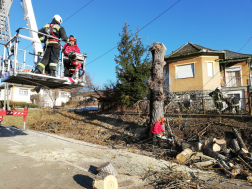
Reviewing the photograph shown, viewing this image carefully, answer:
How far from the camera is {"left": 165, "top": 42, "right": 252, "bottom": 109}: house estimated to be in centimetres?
1602

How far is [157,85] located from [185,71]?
10.5 m

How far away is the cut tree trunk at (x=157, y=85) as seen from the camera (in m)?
7.74

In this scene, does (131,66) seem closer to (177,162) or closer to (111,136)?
(111,136)

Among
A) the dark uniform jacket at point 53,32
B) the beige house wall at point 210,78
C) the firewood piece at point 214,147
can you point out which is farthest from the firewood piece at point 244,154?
the beige house wall at point 210,78

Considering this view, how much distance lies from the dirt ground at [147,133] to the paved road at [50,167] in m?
0.81

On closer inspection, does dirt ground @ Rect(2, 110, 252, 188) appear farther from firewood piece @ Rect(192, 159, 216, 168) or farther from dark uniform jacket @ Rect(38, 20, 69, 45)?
dark uniform jacket @ Rect(38, 20, 69, 45)

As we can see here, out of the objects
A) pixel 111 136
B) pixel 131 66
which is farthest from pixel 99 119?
pixel 131 66

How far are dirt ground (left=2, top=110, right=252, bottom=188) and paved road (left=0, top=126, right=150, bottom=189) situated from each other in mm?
806

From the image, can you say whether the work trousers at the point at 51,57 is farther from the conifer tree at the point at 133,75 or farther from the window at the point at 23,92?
the window at the point at 23,92

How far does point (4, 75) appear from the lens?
5.44 m

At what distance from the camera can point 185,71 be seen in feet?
56.3

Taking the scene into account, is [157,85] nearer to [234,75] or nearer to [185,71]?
[185,71]

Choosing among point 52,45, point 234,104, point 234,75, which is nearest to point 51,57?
point 52,45

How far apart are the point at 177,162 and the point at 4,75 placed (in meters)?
5.88
